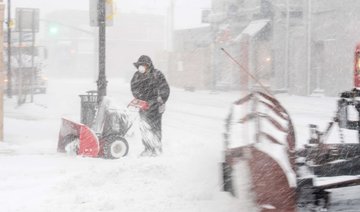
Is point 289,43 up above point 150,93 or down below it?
above

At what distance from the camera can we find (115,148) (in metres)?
10.5

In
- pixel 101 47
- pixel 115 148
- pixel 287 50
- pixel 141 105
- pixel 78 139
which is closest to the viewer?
pixel 141 105

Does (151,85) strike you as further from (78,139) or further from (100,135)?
(78,139)

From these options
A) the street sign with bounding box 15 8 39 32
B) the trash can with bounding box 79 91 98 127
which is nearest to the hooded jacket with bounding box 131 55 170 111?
the trash can with bounding box 79 91 98 127

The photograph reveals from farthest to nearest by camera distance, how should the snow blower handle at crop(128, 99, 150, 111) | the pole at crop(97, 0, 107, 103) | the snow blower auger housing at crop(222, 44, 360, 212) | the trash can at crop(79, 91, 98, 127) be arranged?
the trash can at crop(79, 91, 98, 127) → the pole at crop(97, 0, 107, 103) → the snow blower handle at crop(128, 99, 150, 111) → the snow blower auger housing at crop(222, 44, 360, 212)

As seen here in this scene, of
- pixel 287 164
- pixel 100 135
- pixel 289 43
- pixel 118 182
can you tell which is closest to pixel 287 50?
pixel 289 43

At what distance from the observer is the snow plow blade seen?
10.2 metres

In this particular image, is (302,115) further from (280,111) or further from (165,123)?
(280,111)

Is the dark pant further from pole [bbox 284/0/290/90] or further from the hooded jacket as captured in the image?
pole [bbox 284/0/290/90]

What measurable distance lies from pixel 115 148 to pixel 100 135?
407 mm

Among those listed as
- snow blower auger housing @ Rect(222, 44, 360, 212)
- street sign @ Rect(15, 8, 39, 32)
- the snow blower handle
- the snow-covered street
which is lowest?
the snow-covered street

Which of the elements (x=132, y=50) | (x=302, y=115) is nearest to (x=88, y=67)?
(x=132, y=50)

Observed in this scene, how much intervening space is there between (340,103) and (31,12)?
17.6 meters

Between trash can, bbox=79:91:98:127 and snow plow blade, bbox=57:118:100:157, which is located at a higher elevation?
trash can, bbox=79:91:98:127
